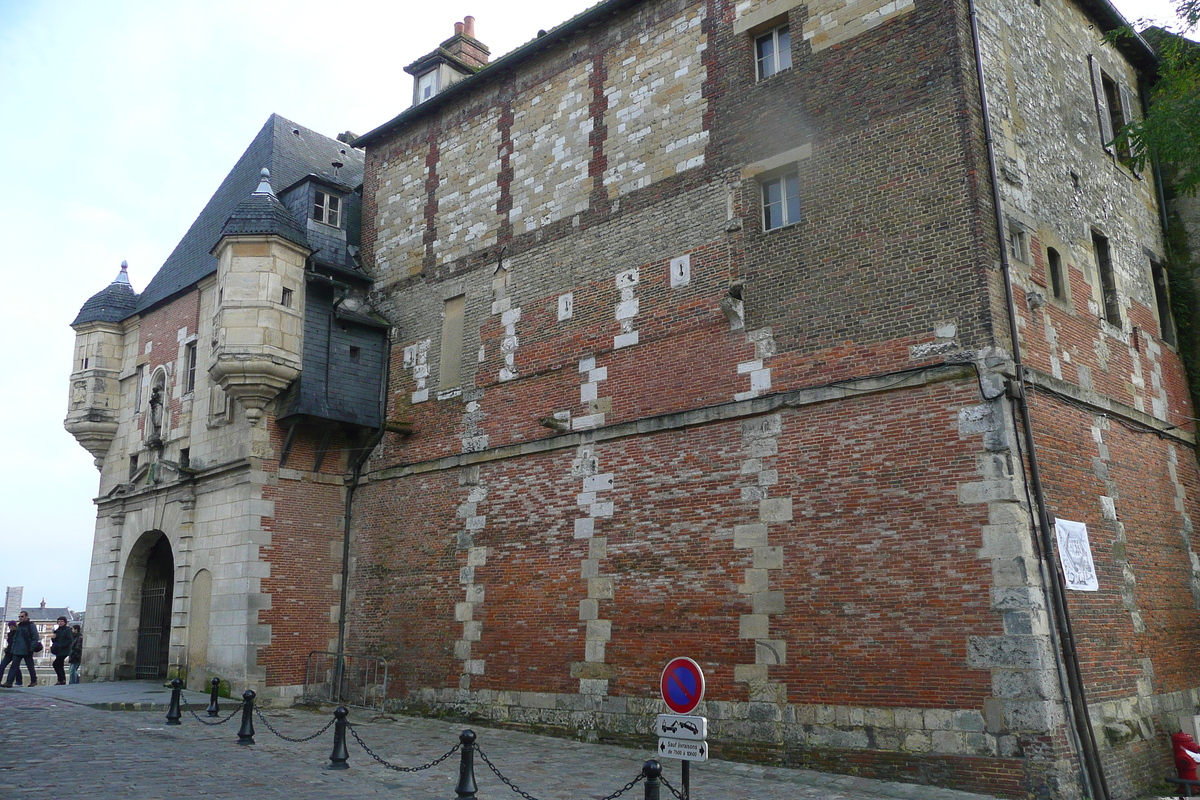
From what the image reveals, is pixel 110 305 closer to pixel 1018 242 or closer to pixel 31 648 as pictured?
pixel 31 648

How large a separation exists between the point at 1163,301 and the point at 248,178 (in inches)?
692

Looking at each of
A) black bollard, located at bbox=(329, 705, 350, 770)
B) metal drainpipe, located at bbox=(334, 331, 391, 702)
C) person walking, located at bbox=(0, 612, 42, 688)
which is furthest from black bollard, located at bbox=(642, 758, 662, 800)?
person walking, located at bbox=(0, 612, 42, 688)

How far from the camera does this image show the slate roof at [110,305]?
21.2m

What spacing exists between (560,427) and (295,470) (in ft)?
18.2

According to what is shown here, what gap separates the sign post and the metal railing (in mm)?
9847

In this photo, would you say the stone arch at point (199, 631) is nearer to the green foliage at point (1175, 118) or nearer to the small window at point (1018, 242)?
the small window at point (1018, 242)

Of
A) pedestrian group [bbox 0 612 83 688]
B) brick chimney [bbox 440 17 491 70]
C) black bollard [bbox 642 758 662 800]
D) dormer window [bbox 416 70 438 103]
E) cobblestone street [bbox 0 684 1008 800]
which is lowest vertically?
cobblestone street [bbox 0 684 1008 800]

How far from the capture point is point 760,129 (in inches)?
507

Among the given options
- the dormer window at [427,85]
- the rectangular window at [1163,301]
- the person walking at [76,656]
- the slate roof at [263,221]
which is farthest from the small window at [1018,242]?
the person walking at [76,656]

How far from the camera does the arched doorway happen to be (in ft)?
62.4

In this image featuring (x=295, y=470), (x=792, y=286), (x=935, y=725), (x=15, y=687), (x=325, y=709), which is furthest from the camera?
(x=15, y=687)

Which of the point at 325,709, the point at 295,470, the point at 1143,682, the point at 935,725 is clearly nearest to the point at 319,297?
the point at 295,470

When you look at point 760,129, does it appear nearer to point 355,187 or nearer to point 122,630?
point 355,187

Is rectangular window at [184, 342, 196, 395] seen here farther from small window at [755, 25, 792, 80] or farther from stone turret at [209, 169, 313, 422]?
small window at [755, 25, 792, 80]
